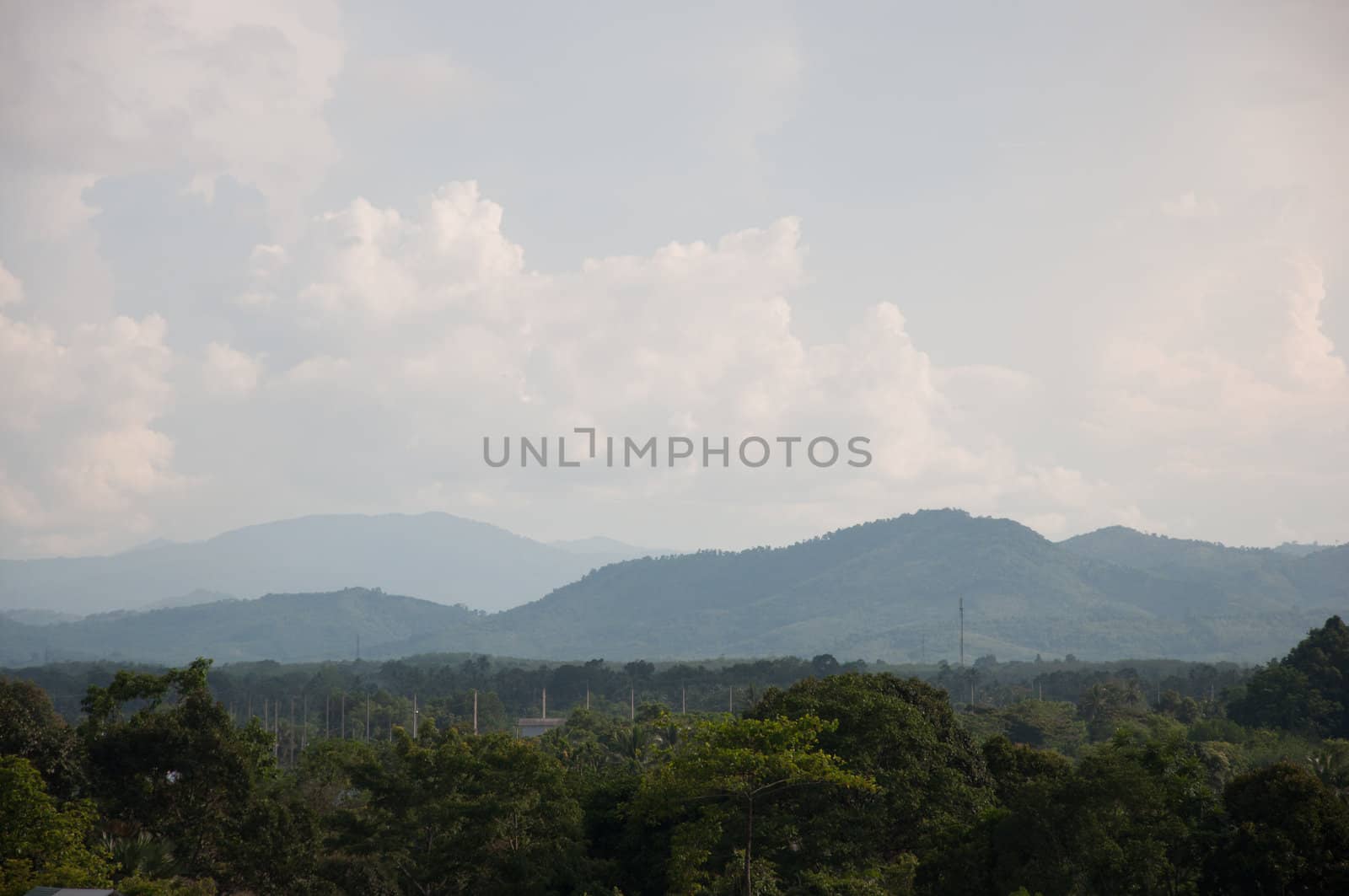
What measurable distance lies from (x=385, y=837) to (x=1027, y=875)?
687 inches

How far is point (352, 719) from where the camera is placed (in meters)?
119

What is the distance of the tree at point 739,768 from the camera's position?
23.8 m

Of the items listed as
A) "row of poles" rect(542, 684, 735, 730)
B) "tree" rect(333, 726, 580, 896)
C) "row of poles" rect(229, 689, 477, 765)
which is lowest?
"row of poles" rect(229, 689, 477, 765)

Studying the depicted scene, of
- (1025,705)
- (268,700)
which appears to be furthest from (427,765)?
(268,700)

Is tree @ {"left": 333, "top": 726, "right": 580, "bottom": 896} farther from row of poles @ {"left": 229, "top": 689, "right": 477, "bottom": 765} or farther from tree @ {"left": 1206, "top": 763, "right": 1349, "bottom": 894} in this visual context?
row of poles @ {"left": 229, "top": 689, "right": 477, "bottom": 765}

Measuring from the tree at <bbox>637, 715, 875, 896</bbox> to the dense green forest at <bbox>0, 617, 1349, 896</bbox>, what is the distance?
66 mm

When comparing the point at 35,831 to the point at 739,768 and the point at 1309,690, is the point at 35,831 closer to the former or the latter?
the point at 739,768

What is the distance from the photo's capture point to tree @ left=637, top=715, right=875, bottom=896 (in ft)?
78.2

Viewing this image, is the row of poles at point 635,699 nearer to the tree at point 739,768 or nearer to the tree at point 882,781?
the tree at point 882,781

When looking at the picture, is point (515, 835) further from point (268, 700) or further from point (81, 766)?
point (268, 700)

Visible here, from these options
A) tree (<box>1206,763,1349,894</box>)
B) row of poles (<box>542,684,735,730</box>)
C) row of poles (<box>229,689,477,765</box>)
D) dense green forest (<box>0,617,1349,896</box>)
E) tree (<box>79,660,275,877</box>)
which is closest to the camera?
tree (<box>1206,763,1349,894</box>)

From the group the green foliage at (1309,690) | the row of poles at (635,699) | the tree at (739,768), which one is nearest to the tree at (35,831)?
the tree at (739,768)

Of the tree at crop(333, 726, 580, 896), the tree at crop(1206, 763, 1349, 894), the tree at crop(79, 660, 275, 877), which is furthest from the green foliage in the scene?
the tree at crop(79, 660, 275, 877)

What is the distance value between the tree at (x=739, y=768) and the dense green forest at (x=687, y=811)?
7cm
